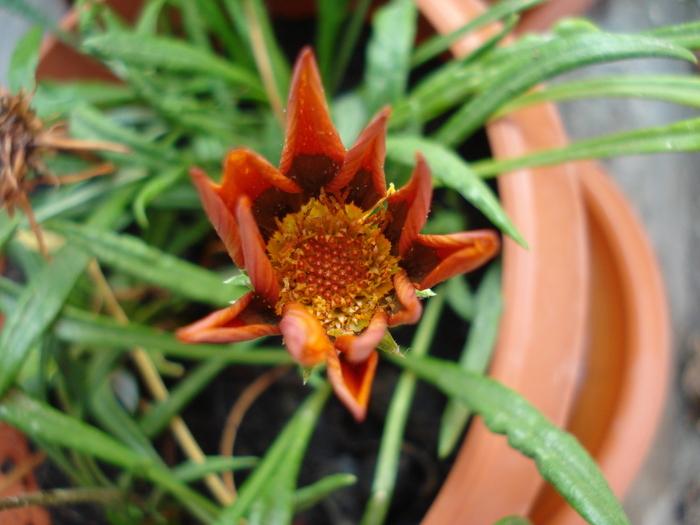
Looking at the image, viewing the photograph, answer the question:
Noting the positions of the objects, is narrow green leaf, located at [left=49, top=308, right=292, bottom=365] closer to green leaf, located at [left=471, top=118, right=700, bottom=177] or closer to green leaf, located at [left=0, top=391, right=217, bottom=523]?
green leaf, located at [left=0, top=391, right=217, bottom=523]

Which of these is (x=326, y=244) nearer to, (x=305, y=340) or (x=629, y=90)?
(x=305, y=340)

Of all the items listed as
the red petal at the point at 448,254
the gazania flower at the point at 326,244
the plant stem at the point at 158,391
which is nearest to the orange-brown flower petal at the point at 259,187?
the gazania flower at the point at 326,244

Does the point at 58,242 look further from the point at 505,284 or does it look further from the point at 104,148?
the point at 505,284

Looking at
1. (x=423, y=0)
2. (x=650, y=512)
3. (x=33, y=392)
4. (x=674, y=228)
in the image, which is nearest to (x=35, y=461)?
(x=33, y=392)

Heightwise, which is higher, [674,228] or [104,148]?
[674,228]

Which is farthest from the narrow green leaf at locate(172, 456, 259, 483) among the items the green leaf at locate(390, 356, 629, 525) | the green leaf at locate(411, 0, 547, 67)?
the green leaf at locate(411, 0, 547, 67)

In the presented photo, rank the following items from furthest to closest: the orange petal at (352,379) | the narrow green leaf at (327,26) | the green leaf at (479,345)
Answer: the narrow green leaf at (327,26), the green leaf at (479,345), the orange petal at (352,379)

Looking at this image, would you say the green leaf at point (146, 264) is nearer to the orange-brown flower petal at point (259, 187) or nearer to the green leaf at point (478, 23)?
the orange-brown flower petal at point (259, 187)

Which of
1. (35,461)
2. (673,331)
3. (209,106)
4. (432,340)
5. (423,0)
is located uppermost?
(423,0)
